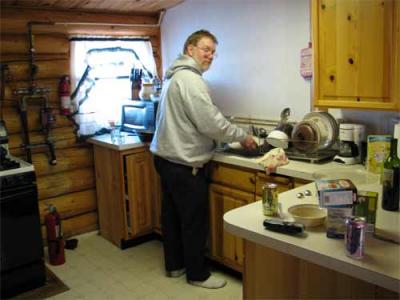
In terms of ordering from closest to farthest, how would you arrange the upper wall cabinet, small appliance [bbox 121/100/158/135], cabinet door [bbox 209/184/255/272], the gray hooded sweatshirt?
1. the upper wall cabinet
2. the gray hooded sweatshirt
3. cabinet door [bbox 209/184/255/272]
4. small appliance [bbox 121/100/158/135]

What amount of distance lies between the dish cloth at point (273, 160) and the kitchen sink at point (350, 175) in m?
0.54

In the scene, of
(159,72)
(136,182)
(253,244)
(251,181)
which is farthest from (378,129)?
(159,72)

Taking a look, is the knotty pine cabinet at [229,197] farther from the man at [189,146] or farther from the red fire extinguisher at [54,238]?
the red fire extinguisher at [54,238]

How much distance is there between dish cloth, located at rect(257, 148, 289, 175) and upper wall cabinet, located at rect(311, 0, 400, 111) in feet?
1.26

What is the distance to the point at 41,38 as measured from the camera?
→ 3326 mm

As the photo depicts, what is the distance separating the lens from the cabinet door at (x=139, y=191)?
3367 millimetres

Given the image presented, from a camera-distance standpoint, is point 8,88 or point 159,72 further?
point 159,72

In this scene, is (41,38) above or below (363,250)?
above

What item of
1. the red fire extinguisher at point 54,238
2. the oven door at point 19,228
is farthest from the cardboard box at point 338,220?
the red fire extinguisher at point 54,238

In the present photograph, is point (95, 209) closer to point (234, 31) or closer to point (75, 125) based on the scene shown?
point (75, 125)

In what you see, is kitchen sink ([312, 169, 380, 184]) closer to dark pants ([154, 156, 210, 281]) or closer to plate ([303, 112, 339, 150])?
plate ([303, 112, 339, 150])

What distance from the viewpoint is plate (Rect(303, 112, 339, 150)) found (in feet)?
8.41

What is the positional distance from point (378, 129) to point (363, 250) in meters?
1.42

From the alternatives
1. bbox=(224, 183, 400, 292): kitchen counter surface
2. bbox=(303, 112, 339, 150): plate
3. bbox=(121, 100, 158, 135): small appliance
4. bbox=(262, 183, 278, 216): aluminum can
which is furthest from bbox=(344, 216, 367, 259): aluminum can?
bbox=(121, 100, 158, 135): small appliance
